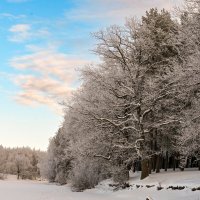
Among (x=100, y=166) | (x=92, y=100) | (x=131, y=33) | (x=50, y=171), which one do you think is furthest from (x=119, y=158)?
(x=50, y=171)

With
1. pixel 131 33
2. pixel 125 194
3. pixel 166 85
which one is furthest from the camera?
pixel 131 33

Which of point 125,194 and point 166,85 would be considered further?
point 166,85

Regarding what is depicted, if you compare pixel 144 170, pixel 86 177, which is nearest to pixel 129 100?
pixel 144 170

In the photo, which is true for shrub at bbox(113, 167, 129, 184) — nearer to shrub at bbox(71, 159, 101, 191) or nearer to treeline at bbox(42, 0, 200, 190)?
treeline at bbox(42, 0, 200, 190)

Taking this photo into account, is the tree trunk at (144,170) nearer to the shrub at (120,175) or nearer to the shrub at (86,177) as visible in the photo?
the shrub at (120,175)

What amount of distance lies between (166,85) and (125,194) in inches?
394

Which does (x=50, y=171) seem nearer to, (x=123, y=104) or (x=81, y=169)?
(x=81, y=169)

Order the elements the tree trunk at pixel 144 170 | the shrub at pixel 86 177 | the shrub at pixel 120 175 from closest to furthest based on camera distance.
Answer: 1. the tree trunk at pixel 144 170
2. the shrub at pixel 120 175
3. the shrub at pixel 86 177

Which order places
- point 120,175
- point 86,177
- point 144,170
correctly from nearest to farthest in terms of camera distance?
point 144,170 < point 120,175 < point 86,177

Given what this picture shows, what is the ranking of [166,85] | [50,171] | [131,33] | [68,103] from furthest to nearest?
[50,171] → [68,103] → [131,33] → [166,85]

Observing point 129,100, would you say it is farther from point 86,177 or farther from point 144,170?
point 86,177

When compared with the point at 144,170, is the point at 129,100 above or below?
above

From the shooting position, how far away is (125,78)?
40.8 meters

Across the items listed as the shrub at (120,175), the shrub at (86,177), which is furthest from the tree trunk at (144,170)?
the shrub at (86,177)
